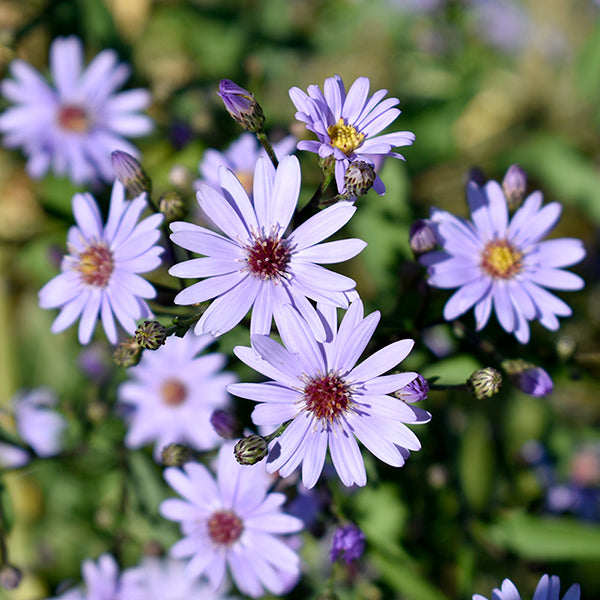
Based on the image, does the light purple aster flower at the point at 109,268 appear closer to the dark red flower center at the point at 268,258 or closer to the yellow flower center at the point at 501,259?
the dark red flower center at the point at 268,258

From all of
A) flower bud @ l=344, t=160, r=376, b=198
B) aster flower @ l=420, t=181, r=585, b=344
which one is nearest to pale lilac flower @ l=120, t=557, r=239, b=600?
aster flower @ l=420, t=181, r=585, b=344

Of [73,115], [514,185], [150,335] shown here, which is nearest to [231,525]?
[150,335]

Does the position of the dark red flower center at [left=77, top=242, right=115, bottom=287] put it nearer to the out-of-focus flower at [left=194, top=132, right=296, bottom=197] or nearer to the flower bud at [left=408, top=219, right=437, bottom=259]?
the out-of-focus flower at [left=194, top=132, right=296, bottom=197]

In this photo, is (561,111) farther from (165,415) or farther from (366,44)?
(165,415)

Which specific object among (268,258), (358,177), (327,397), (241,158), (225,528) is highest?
(241,158)

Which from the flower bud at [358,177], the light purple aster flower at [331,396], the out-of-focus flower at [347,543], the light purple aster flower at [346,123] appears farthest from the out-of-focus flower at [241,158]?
the out-of-focus flower at [347,543]

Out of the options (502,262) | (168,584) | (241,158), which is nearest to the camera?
(502,262)

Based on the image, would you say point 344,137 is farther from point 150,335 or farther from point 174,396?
point 174,396
